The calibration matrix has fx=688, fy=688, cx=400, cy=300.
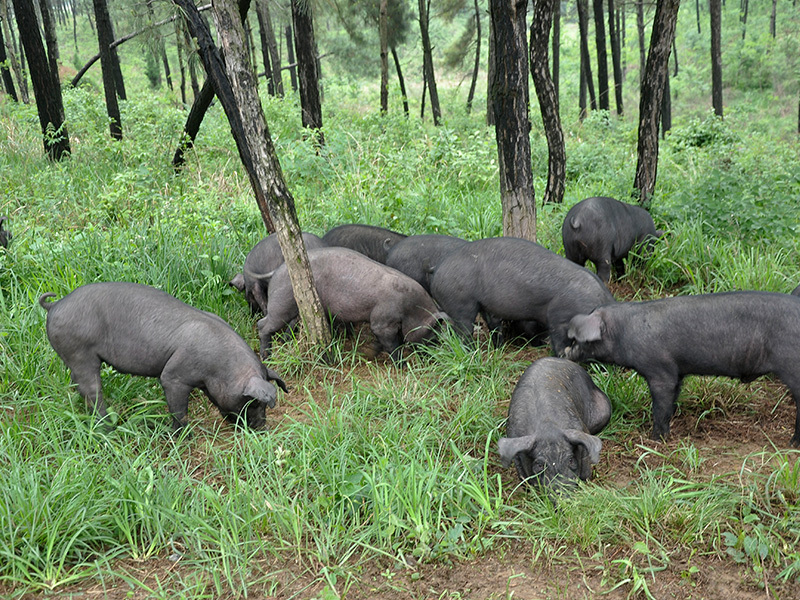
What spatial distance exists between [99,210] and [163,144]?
3.36 m

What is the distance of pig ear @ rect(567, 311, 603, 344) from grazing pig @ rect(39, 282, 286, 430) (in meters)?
2.08

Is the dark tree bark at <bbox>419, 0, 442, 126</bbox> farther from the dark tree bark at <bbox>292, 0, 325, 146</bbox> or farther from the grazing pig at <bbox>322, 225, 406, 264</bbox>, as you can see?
the grazing pig at <bbox>322, 225, 406, 264</bbox>

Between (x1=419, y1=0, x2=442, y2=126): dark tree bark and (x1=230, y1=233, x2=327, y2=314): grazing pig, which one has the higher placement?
(x1=419, y1=0, x2=442, y2=126): dark tree bark

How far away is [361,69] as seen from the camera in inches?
998

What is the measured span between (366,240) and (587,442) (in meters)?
3.67

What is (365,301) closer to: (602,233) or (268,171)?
(268,171)

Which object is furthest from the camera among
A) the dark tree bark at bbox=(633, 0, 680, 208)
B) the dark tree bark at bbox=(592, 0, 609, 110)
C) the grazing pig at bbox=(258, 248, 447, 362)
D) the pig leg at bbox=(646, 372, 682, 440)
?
the dark tree bark at bbox=(592, 0, 609, 110)

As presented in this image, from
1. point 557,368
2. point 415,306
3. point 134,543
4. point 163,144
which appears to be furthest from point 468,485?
point 163,144

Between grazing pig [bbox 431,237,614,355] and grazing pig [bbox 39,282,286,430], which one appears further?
grazing pig [bbox 431,237,614,355]

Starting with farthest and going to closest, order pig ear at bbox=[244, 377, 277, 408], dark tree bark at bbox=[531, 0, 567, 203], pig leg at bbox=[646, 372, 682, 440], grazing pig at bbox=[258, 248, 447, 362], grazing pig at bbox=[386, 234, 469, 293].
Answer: dark tree bark at bbox=[531, 0, 567, 203] → grazing pig at bbox=[386, 234, 469, 293] → grazing pig at bbox=[258, 248, 447, 362] → pig leg at bbox=[646, 372, 682, 440] → pig ear at bbox=[244, 377, 277, 408]

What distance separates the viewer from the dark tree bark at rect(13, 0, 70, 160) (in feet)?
34.7

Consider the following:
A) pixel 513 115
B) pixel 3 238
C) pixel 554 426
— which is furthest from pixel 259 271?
pixel 554 426

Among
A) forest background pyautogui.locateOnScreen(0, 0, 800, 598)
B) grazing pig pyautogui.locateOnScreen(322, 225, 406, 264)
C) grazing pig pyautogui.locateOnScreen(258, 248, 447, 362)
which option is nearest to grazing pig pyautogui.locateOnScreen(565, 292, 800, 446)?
forest background pyautogui.locateOnScreen(0, 0, 800, 598)

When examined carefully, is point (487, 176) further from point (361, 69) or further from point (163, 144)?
point (361, 69)
